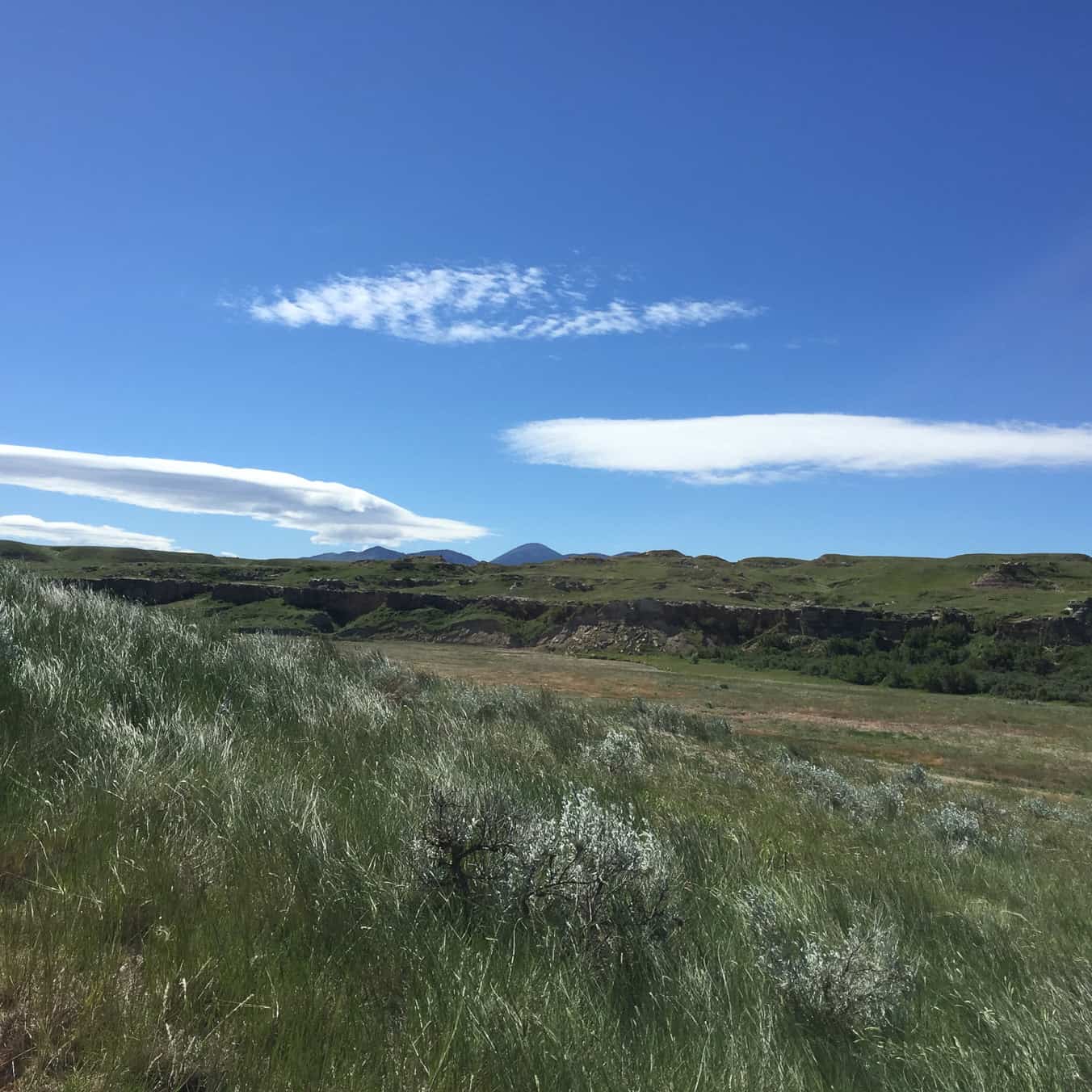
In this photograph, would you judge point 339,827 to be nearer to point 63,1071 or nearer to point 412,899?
point 412,899

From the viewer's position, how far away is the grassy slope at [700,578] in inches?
3142

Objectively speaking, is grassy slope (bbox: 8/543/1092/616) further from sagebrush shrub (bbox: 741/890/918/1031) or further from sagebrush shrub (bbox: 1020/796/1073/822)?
sagebrush shrub (bbox: 741/890/918/1031)

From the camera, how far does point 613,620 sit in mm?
77188

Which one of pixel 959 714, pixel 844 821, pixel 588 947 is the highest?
pixel 588 947

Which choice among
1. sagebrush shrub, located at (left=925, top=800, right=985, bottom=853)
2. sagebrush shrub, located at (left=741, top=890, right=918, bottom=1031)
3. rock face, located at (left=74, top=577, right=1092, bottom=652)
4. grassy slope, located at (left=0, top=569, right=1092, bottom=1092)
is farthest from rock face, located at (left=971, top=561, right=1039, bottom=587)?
sagebrush shrub, located at (left=741, top=890, right=918, bottom=1031)

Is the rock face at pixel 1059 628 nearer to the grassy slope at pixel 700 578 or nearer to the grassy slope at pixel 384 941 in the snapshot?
the grassy slope at pixel 700 578

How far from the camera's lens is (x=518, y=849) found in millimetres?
3953

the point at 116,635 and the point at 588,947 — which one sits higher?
the point at 116,635

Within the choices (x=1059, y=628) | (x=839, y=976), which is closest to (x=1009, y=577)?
(x=1059, y=628)

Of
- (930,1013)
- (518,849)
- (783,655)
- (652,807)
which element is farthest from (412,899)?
(783,655)

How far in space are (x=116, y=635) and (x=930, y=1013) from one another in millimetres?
7744

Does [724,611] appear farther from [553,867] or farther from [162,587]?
[553,867]

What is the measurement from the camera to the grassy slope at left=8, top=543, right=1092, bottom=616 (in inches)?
3142

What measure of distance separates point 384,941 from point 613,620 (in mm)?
74451
